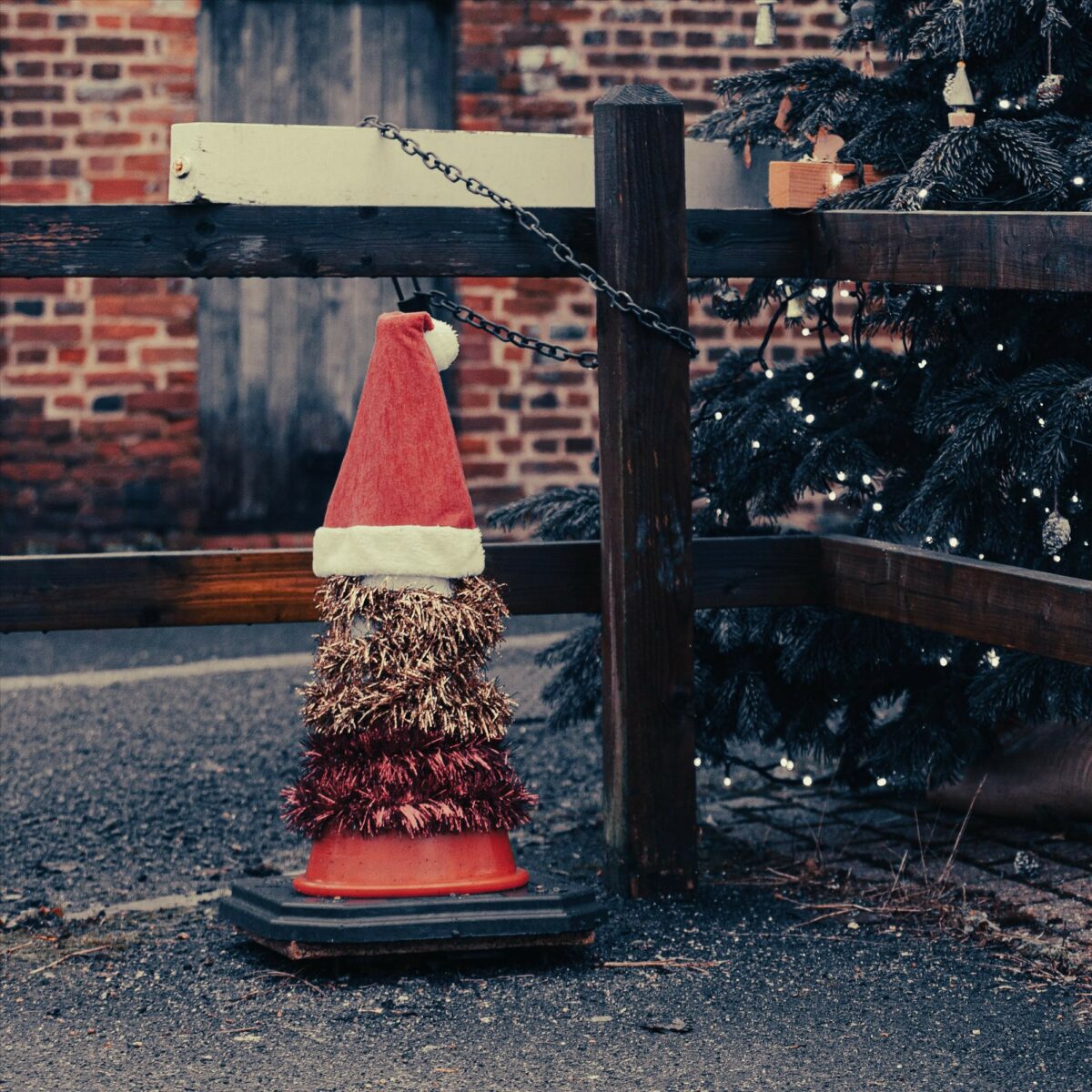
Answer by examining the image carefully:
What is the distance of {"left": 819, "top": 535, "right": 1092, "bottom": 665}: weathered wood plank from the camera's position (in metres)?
3.44

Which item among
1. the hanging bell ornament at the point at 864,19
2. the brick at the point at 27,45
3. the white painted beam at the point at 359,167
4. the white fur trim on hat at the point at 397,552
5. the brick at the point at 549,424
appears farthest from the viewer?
the brick at the point at 549,424

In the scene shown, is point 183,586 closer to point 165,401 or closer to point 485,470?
point 165,401

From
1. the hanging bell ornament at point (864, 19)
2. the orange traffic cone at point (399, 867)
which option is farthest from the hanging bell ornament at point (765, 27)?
the orange traffic cone at point (399, 867)

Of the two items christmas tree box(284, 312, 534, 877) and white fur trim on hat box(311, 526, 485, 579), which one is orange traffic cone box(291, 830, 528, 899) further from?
white fur trim on hat box(311, 526, 485, 579)

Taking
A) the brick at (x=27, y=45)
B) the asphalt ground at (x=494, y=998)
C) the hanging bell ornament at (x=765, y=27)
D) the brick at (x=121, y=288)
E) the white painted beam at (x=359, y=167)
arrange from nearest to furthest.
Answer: the asphalt ground at (x=494, y=998)
the white painted beam at (x=359, y=167)
the hanging bell ornament at (x=765, y=27)
the brick at (x=27, y=45)
the brick at (x=121, y=288)

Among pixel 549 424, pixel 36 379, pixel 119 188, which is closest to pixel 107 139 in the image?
pixel 119 188

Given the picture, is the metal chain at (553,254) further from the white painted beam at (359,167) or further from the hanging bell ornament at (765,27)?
the hanging bell ornament at (765,27)

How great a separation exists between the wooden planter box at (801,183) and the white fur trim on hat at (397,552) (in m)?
1.07

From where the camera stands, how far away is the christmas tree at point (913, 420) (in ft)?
13.2

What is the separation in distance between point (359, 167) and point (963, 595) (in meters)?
1.49

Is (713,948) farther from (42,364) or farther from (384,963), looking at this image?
(42,364)

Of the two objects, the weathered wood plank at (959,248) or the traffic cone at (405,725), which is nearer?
the weathered wood plank at (959,248)

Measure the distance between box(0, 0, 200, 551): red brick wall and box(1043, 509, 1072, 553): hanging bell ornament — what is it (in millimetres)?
5325

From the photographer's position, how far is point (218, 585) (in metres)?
3.97
